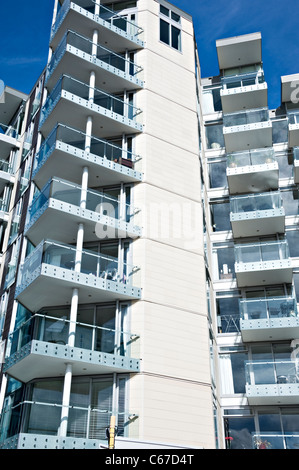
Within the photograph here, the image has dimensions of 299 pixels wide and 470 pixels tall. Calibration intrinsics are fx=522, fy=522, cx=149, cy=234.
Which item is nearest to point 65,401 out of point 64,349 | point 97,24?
point 64,349

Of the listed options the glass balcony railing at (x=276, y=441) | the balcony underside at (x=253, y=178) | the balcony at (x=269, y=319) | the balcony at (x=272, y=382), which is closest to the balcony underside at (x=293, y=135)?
the balcony underside at (x=253, y=178)

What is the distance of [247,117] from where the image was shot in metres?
26.6

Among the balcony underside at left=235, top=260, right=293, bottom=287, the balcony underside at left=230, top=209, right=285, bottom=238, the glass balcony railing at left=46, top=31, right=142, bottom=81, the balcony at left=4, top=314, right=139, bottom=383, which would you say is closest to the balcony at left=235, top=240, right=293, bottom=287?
the balcony underside at left=235, top=260, right=293, bottom=287

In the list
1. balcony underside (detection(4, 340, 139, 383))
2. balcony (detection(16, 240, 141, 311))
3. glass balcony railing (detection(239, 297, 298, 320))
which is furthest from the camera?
glass balcony railing (detection(239, 297, 298, 320))

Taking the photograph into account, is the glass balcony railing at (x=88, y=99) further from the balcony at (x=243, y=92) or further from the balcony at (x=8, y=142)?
the balcony at (x=243, y=92)

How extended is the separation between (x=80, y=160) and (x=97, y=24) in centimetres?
699

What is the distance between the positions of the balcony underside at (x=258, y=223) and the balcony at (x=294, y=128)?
522 cm

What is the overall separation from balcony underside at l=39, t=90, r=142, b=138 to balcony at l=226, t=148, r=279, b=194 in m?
6.59

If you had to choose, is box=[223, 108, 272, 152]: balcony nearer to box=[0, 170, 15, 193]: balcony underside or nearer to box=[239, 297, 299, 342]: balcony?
box=[239, 297, 299, 342]: balcony

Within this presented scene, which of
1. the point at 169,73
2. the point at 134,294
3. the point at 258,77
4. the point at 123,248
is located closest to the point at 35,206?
the point at 123,248

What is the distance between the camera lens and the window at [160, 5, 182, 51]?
961 inches

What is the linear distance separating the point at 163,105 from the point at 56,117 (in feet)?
15.3

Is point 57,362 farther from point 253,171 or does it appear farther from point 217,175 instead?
point 217,175

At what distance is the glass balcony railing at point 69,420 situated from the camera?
47.2 ft
